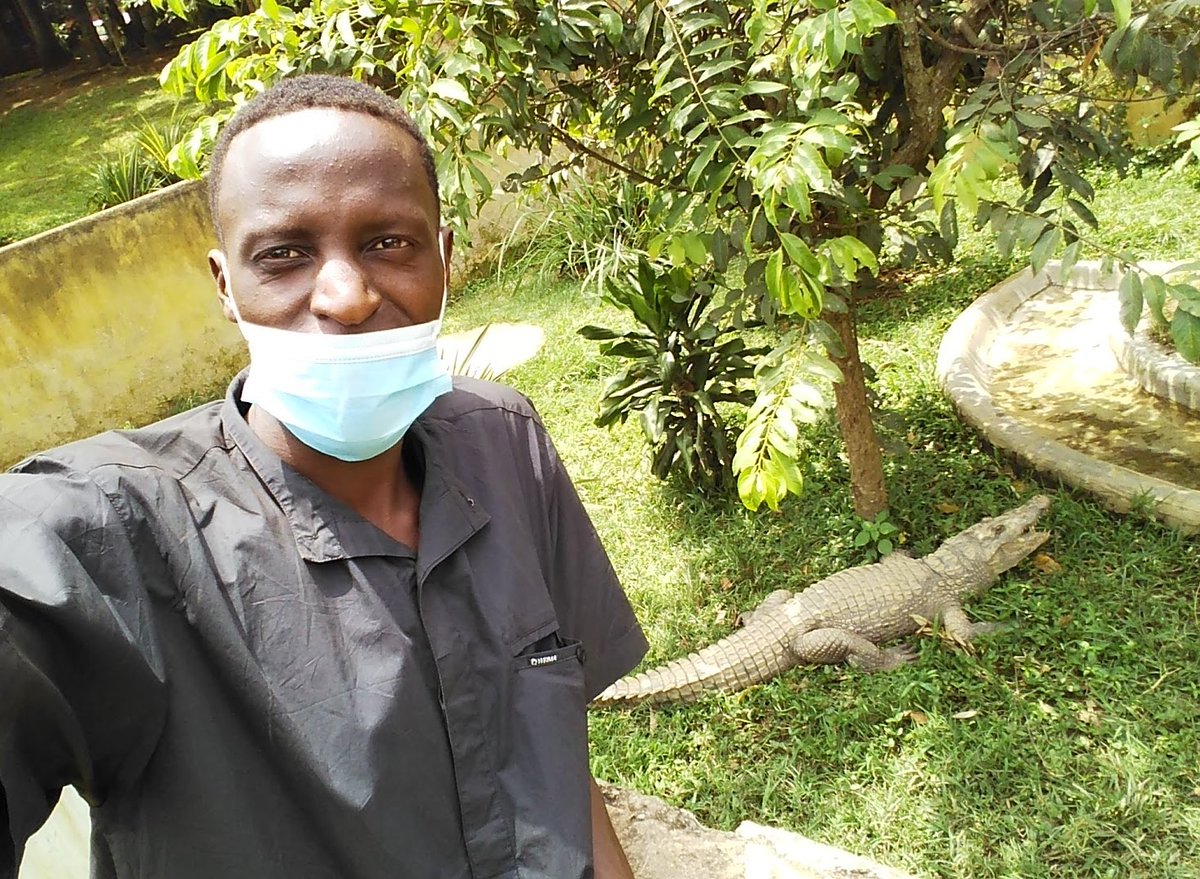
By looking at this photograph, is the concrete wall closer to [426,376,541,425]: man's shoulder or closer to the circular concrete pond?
the circular concrete pond

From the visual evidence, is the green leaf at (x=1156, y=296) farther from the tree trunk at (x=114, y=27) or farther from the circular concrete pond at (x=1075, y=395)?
the tree trunk at (x=114, y=27)

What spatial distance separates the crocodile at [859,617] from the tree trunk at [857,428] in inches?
10.5

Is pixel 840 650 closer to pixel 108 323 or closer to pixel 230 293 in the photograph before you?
pixel 230 293

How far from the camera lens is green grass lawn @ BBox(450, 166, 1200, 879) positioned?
8.31ft

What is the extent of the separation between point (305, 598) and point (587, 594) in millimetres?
580

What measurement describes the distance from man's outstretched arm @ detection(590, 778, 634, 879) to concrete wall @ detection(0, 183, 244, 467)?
6.08 meters

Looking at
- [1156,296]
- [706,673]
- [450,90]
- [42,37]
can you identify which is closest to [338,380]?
[450,90]

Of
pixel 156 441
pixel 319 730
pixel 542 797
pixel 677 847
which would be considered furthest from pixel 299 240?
pixel 677 847

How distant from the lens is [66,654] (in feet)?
2.95

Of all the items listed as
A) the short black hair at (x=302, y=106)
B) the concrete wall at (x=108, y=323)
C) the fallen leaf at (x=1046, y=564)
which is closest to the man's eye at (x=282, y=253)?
the short black hair at (x=302, y=106)

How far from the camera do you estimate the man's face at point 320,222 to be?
1.11 meters

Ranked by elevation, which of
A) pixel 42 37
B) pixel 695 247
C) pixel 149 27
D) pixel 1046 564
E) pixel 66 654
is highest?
pixel 42 37

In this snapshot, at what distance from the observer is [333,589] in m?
1.12

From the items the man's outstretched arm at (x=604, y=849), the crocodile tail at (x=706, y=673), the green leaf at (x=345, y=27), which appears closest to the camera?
the man's outstretched arm at (x=604, y=849)
